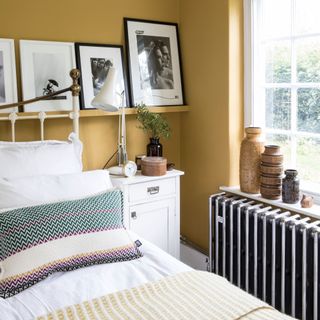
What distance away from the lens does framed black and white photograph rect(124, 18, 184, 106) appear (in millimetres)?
2797

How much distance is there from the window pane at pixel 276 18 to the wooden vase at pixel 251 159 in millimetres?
578

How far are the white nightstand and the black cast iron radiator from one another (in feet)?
0.85

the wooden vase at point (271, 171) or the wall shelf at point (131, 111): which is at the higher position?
the wall shelf at point (131, 111)

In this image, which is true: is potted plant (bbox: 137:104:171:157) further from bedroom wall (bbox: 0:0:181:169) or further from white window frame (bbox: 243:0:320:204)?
white window frame (bbox: 243:0:320:204)

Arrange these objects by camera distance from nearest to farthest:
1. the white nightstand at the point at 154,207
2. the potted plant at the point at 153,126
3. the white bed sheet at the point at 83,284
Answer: the white bed sheet at the point at 83,284, the white nightstand at the point at 154,207, the potted plant at the point at 153,126

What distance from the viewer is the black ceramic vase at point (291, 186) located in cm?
223

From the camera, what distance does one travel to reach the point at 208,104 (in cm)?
283

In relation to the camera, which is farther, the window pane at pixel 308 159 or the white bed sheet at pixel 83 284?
the window pane at pixel 308 159

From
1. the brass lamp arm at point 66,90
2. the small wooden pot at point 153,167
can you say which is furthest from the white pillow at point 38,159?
the small wooden pot at point 153,167

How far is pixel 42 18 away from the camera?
2.50 meters

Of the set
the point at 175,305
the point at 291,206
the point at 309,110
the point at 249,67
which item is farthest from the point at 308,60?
the point at 175,305

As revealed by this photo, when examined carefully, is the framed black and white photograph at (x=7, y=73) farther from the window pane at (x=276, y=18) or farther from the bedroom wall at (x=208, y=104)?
the window pane at (x=276, y=18)

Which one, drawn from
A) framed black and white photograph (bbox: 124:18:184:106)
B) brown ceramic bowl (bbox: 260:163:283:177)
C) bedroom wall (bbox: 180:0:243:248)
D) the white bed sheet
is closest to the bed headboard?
framed black and white photograph (bbox: 124:18:184:106)

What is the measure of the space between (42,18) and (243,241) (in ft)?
5.64
